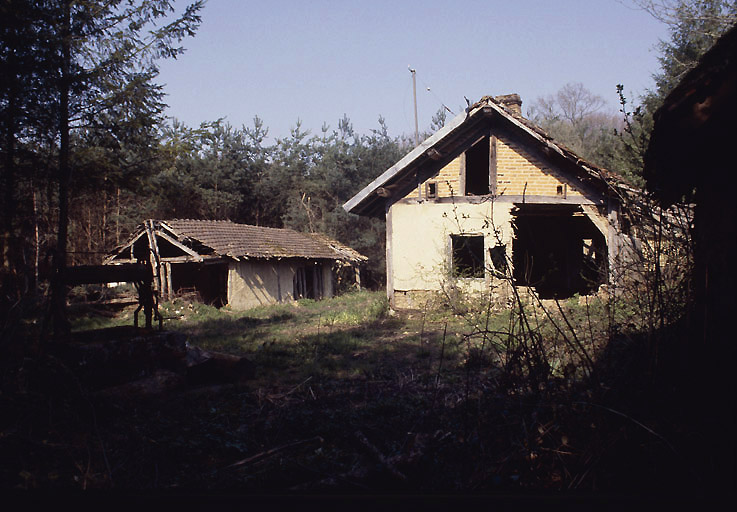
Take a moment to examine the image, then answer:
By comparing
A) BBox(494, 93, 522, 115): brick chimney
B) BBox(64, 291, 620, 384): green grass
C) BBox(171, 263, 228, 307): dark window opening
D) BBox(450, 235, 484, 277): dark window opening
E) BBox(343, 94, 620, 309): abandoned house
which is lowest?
BBox(64, 291, 620, 384): green grass

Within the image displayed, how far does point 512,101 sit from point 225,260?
497 inches

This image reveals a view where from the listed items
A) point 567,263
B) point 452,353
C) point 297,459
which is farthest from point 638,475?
point 567,263

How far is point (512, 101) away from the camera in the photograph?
44.8ft

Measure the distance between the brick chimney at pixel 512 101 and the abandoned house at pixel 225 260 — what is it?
459 inches

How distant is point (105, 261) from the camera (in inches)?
868

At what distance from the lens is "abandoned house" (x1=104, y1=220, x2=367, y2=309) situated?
1972 centimetres

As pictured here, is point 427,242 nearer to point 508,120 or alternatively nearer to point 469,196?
point 469,196

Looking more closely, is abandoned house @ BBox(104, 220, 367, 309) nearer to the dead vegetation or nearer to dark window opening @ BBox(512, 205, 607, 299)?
dark window opening @ BBox(512, 205, 607, 299)

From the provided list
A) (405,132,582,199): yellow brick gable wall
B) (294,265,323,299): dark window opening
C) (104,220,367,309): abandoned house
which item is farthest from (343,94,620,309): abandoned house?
(294,265,323,299): dark window opening

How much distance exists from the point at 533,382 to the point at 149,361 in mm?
5191

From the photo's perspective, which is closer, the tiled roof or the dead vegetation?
the dead vegetation

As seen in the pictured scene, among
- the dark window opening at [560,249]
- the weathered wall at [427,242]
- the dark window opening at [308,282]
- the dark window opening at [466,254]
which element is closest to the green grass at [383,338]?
the weathered wall at [427,242]

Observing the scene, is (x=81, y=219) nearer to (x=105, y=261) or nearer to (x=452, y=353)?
(x=105, y=261)

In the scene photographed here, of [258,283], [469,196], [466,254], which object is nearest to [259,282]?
[258,283]
